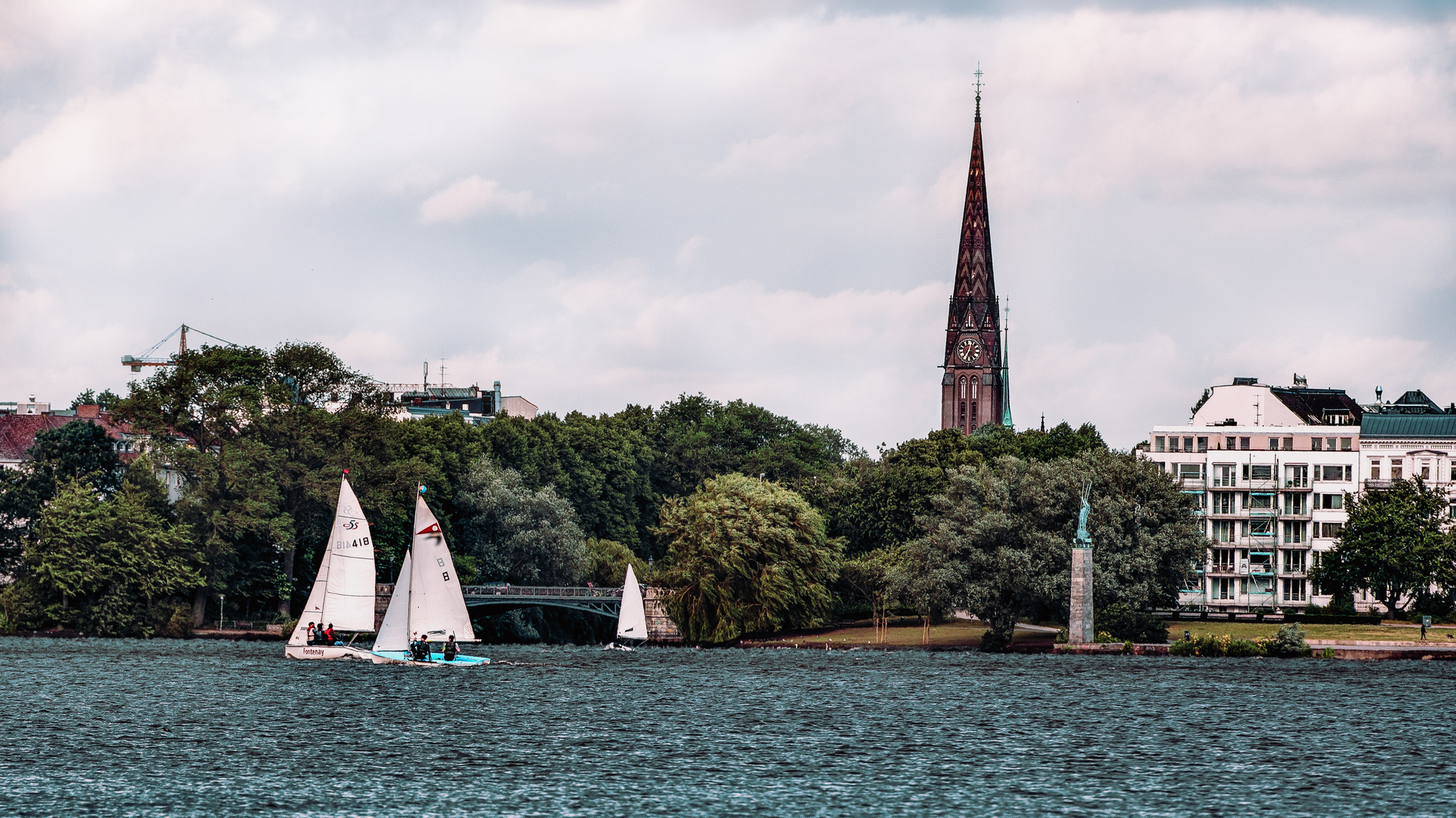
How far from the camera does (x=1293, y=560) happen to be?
145625 millimetres

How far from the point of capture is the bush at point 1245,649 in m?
108

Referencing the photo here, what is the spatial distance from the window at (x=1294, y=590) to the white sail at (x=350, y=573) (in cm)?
7711

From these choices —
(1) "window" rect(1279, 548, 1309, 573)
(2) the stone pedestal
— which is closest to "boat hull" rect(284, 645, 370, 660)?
(2) the stone pedestal

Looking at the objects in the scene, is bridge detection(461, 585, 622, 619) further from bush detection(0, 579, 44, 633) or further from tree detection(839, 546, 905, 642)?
bush detection(0, 579, 44, 633)

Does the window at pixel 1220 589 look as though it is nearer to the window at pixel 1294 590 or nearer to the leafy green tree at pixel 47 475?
the window at pixel 1294 590

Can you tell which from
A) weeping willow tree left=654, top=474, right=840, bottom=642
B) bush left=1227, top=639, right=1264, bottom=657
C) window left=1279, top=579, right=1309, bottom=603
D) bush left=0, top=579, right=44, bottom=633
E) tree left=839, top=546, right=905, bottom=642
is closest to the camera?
bush left=1227, top=639, right=1264, bottom=657

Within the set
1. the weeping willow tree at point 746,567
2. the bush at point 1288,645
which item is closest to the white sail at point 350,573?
the weeping willow tree at point 746,567

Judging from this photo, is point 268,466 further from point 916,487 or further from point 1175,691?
point 1175,691

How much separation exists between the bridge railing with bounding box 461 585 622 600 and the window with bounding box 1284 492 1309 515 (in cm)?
5316

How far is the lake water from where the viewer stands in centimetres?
5378

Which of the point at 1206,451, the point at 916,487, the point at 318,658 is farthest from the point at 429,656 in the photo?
the point at 1206,451

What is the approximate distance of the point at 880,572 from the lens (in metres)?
127

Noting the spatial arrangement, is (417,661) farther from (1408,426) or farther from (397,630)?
(1408,426)

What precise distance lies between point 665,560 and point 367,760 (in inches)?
2717
